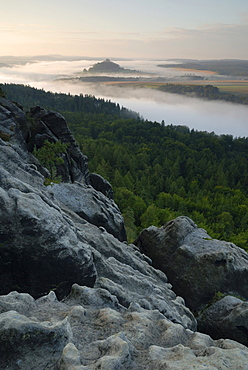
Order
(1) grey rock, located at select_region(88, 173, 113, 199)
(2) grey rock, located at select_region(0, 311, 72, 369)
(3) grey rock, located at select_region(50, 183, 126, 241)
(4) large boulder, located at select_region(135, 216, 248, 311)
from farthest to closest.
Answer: (1) grey rock, located at select_region(88, 173, 113, 199) → (3) grey rock, located at select_region(50, 183, 126, 241) → (4) large boulder, located at select_region(135, 216, 248, 311) → (2) grey rock, located at select_region(0, 311, 72, 369)

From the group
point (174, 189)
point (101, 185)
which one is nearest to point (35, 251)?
point (101, 185)

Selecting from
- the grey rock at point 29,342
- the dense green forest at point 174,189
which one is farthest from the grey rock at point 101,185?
the grey rock at point 29,342

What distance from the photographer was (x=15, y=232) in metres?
13.1

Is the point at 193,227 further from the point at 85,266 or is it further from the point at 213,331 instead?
the point at 85,266

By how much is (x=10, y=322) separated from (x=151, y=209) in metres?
68.5

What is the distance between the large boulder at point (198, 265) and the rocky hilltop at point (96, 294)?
0.10 metres

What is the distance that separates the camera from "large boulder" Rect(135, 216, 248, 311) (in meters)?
26.7

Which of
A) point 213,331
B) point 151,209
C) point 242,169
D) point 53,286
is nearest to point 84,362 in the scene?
point 53,286

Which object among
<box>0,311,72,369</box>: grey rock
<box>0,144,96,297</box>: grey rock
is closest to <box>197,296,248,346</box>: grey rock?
<box>0,144,96,297</box>: grey rock

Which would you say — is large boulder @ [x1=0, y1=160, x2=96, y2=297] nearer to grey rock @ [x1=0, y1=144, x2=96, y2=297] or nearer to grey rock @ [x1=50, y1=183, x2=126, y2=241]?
grey rock @ [x1=0, y1=144, x2=96, y2=297]

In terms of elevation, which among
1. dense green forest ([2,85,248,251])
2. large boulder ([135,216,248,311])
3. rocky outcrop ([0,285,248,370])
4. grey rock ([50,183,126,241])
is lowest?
dense green forest ([2,85,248,251])

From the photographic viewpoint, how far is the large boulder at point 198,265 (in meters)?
26.7

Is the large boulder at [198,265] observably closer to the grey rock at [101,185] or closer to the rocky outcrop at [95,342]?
the rocky outcrop at [95,342]

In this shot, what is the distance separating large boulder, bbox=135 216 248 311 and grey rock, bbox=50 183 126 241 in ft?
18.3
